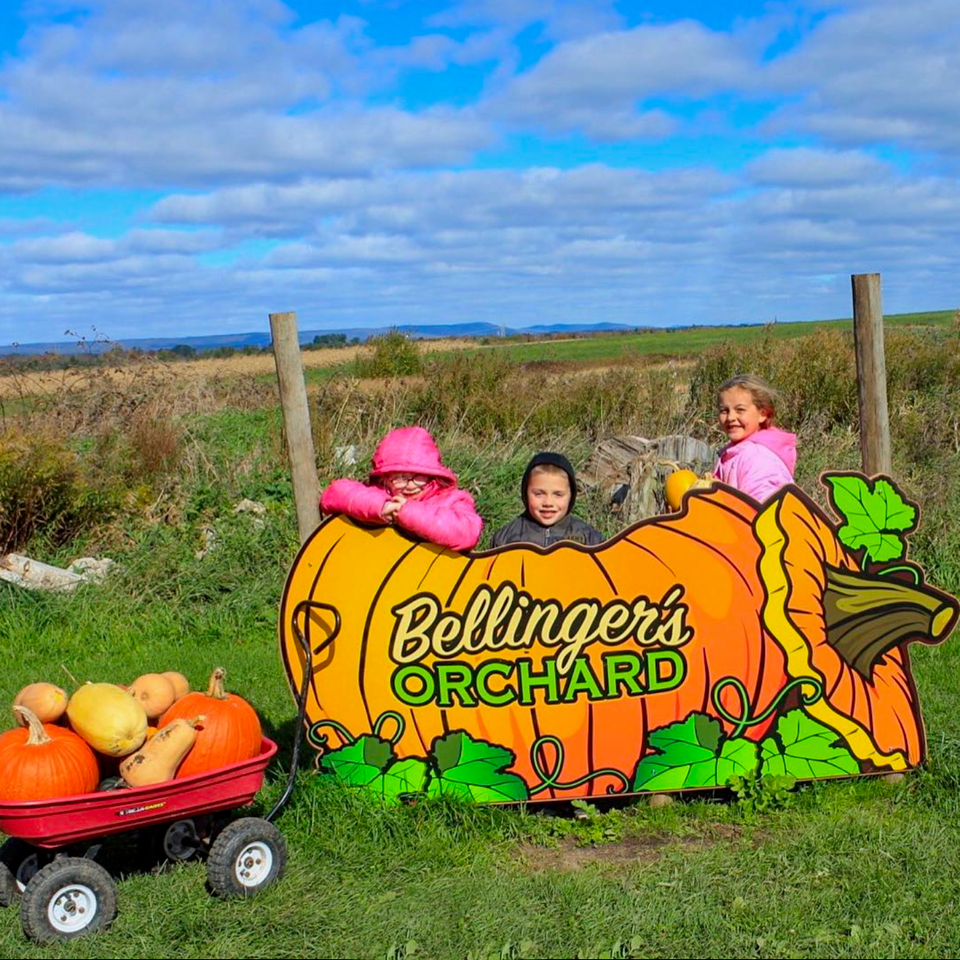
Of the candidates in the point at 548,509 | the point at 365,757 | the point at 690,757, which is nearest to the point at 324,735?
the point at 365,757

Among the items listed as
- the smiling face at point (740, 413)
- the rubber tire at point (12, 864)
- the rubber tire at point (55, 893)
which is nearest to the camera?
the rubber tire at point (55, 893)

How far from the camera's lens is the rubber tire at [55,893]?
3518 mm

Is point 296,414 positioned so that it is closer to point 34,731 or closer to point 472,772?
point 472,772

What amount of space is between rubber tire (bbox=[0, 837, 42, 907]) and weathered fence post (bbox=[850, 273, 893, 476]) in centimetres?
470

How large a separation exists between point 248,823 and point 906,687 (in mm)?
2810

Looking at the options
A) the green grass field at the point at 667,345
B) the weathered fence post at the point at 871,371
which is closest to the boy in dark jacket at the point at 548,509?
the weathered fence post at the point at 871,371

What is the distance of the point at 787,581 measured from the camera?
15.2ft

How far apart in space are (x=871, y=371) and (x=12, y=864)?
508cm

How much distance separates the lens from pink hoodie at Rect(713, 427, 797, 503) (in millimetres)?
4832

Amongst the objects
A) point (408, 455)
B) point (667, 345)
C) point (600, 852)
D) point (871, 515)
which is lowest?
point (600, 852)

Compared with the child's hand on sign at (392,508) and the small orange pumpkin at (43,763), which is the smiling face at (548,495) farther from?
the small orange pumpkin at (43,763)

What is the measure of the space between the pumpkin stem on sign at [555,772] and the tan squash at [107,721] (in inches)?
62.5

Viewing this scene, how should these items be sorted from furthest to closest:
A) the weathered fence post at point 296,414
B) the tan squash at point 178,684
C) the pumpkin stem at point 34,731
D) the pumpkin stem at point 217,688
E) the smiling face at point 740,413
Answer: the weathered fence post at point 296,414
the smiling face at point 740,413
the tan squash at point 178,684
the pumpkin stem at point 217,688
the pumpkin stem at point 34,731

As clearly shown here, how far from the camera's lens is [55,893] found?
355 centimetres
